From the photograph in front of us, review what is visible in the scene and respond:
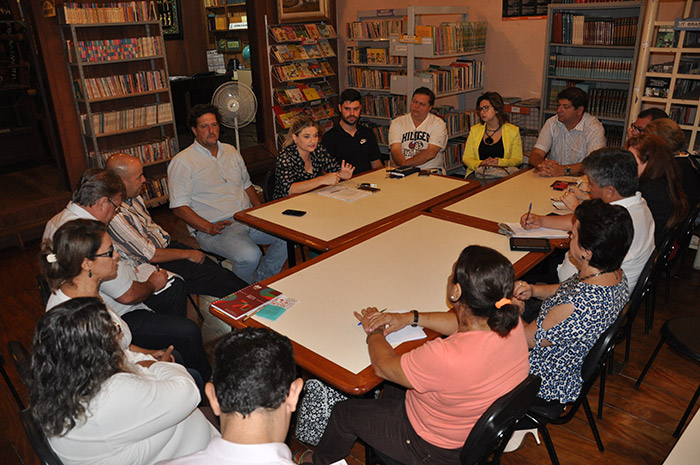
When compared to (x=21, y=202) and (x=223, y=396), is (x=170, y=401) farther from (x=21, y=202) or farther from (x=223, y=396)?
(x=21, y=202)

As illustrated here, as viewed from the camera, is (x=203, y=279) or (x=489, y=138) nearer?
(x=203, y=279)

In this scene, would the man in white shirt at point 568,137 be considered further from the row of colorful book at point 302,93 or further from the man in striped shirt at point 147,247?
the row of colorful book at point 302,93

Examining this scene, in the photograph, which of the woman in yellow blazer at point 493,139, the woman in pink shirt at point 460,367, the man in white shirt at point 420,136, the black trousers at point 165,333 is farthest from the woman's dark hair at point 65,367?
the woman in yellow blazer at point 493,139

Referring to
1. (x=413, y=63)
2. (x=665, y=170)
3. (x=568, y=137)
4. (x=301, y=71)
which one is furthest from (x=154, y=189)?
(x=665, y=170)

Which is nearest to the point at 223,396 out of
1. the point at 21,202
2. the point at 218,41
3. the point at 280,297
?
the point at 280,297

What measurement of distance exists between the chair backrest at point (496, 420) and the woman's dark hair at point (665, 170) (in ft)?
6.72

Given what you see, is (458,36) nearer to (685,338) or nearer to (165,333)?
(685,338)

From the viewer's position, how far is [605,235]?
1.91m

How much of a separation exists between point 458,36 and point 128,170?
14.9 feet

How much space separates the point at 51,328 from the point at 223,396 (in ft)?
1.84

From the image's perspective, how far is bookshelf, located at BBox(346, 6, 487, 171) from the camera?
586 centimetres

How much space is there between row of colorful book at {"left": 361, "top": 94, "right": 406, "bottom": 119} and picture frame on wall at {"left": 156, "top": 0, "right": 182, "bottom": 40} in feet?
14.4

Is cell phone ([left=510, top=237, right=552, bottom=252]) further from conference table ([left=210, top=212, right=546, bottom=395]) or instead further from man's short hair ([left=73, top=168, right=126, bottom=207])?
man's short hair ([left=73, top=168, right=126, bottom=207])

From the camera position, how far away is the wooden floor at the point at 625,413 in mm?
2416
